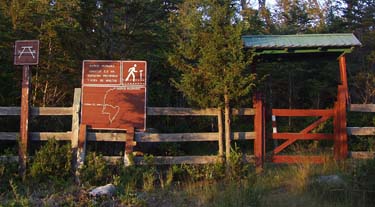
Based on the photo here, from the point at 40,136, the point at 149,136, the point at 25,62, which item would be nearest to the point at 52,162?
the point at 40,136

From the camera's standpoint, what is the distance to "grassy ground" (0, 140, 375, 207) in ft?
23.7

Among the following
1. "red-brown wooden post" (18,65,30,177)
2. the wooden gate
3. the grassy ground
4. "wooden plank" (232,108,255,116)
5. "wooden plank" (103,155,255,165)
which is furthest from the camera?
the wooden gate

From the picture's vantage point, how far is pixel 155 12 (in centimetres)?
1457

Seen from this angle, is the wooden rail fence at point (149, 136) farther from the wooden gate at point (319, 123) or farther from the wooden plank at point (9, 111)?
the wooden gate at point (319, 123)

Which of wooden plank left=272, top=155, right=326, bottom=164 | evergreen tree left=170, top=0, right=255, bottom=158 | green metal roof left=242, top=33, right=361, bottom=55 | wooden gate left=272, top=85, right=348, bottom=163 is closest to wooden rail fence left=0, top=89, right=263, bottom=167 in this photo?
evergreen tree left=170, top=0, right=255, bottom=158

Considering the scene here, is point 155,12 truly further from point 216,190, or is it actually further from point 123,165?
point 216,190

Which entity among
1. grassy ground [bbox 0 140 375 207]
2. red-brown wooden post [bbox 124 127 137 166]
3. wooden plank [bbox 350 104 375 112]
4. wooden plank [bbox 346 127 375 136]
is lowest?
grassy ground [bbox 0 140 375 207]

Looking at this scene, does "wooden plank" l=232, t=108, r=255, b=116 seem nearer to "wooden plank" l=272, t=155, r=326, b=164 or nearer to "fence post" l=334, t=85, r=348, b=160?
"wooden plank" l=272, t=155, r=326, b=164

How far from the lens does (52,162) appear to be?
9.53 m

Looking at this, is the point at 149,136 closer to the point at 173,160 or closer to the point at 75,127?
the point at 173,160

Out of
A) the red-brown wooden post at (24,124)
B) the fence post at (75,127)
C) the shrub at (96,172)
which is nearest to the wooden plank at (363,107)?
the shrub at (96,172)

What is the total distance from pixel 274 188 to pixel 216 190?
1.23m

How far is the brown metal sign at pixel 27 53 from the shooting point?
32.7 feet

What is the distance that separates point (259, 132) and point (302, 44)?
7.04ft
